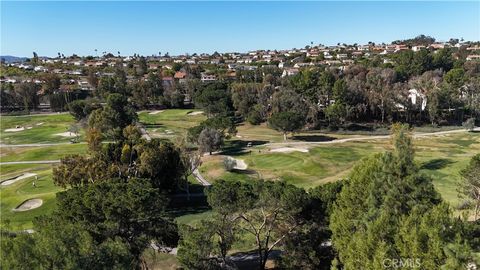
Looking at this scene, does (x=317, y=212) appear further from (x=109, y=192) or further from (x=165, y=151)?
(x=165, y=151)

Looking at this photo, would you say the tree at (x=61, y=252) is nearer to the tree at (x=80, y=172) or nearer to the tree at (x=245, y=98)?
the tree at (x=80, y=172)

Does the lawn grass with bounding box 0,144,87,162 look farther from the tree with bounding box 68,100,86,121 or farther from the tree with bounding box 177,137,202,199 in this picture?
the tree with bounding box 177,137,202,199

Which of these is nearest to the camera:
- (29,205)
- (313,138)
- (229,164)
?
(29,205)

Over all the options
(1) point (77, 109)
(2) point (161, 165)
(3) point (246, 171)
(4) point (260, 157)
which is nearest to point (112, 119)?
(1) point (77, 109)

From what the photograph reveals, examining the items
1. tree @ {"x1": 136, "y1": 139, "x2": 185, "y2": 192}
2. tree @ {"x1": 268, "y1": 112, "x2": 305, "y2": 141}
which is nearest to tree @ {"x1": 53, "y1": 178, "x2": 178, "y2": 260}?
tree @ {"x1": 136, "y1": 139, "x2": 185, "y2": 192}

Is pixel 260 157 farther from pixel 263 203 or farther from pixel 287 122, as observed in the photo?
pixel 263 203

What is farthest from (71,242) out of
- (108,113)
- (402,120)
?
(402,120)
